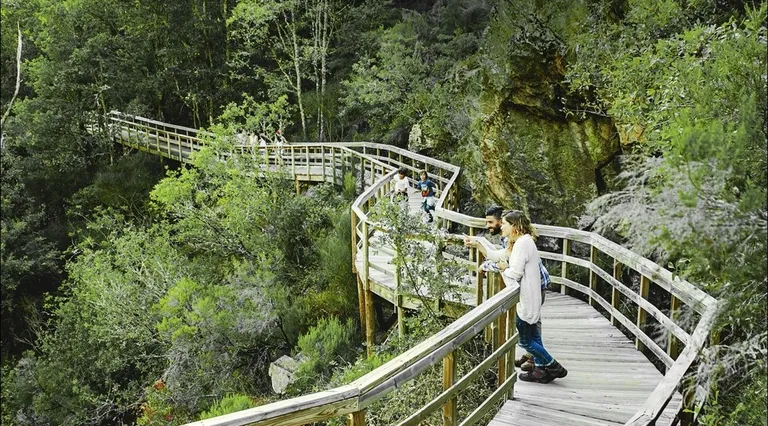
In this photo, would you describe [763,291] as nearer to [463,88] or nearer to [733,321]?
[733,321]

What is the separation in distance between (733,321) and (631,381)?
2405 mm

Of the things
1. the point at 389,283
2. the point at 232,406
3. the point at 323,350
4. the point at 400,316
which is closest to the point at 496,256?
the point at 400,316

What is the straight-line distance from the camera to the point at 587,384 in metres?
5.60

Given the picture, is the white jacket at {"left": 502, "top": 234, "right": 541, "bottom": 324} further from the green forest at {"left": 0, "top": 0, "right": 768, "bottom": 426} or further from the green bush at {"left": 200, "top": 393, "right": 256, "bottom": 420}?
the green bush at {"left": 200, "top": 393, "right": 256, "bottom": 420}

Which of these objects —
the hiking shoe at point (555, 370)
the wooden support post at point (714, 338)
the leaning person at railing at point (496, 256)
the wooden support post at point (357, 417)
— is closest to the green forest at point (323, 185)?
the wooden support post at point (714, 338)

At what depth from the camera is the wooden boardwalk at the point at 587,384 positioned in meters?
4.94

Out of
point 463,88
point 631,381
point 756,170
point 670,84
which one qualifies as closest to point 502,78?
point 463,88

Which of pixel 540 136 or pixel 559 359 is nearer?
pixel 559 359

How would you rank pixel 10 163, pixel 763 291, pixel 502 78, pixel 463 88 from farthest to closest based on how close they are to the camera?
pixel 10 163 < pixel 463 88 < pixel 502 78 < pixel 763 291

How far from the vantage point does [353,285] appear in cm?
1262

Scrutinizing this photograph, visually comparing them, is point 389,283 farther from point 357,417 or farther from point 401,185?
point 357,417

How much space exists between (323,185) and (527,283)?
12.5 m

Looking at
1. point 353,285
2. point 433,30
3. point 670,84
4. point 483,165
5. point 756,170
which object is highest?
point 433,30

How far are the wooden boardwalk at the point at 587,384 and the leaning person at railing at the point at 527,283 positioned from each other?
14 cm
